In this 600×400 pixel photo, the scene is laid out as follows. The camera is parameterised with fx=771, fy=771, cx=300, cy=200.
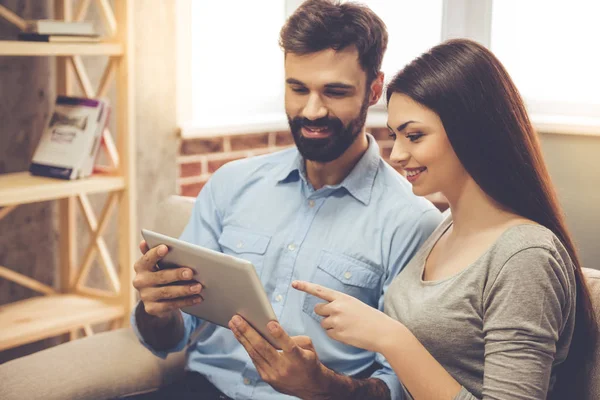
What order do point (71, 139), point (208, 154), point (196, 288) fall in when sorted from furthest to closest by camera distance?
point (208, 154) → point (71, 139) → point (196, 288)

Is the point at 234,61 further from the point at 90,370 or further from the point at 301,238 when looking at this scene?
the point at 90,370

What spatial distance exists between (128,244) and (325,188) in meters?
0.81

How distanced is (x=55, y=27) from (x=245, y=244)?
0.83 metres

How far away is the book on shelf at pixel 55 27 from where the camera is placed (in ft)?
6.60

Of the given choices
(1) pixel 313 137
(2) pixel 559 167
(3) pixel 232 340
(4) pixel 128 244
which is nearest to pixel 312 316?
(3) pixel 232 340

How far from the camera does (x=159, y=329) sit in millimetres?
1662

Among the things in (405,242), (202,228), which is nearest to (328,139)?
(405,242)

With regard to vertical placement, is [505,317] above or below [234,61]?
below

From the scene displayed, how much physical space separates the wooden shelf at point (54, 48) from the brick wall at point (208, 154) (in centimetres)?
53

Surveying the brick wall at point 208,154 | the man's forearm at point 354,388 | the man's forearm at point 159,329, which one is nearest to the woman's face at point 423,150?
the man's forearm at point 354,388

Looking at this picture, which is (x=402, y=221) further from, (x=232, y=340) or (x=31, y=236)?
(x=31, y=236)

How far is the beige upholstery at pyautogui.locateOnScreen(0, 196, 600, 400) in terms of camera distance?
158 centimetres

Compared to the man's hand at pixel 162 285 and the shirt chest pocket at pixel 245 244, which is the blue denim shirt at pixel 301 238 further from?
the man's hand at pixel 162 285

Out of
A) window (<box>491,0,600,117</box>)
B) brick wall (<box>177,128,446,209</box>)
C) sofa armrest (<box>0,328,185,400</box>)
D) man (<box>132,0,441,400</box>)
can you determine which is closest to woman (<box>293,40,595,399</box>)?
man (<box>132,0,441,400</box>)
